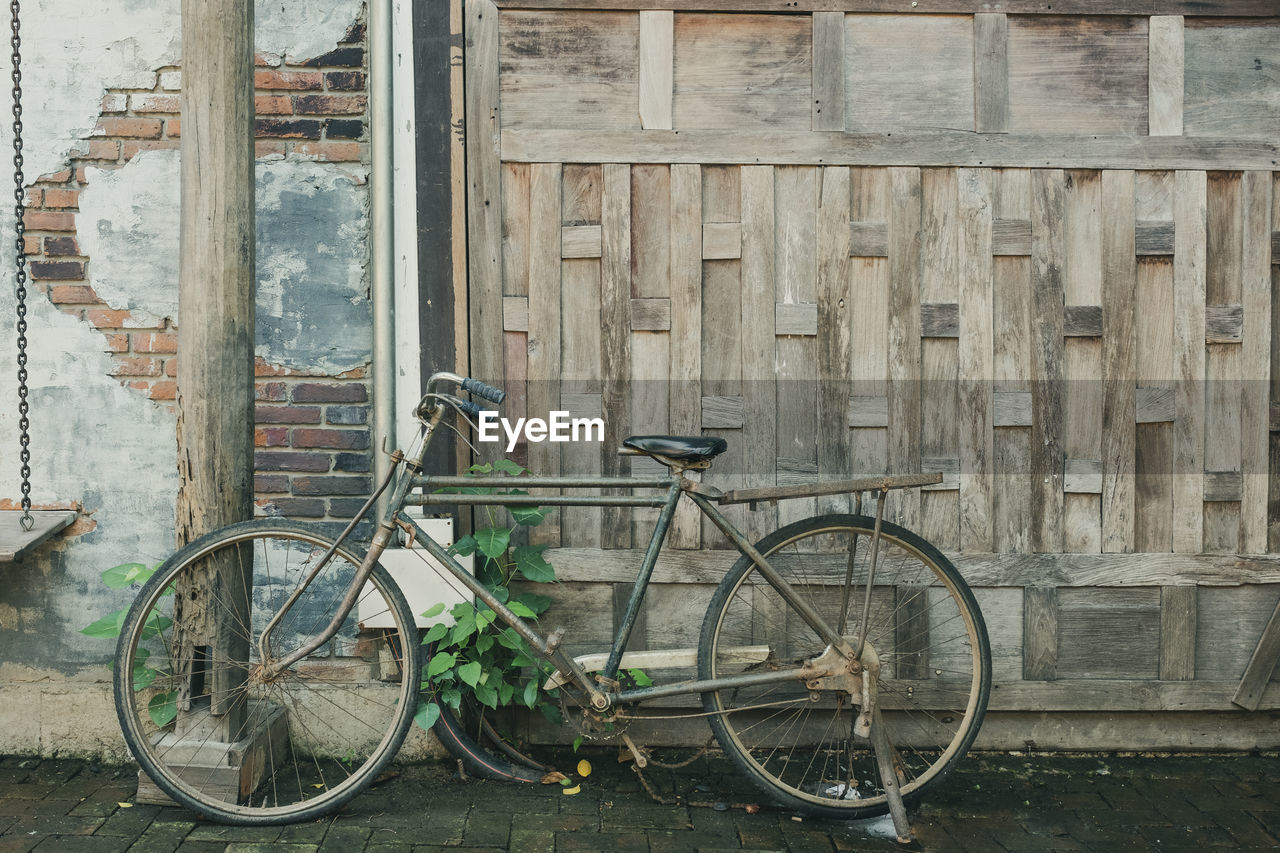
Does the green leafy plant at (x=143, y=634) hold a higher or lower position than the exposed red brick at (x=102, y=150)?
lower

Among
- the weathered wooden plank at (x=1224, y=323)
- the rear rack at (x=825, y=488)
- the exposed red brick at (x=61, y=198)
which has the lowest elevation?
the rear rack at (x=825, y=488)

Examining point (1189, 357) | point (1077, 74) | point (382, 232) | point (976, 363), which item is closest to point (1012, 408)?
point (976, 363)

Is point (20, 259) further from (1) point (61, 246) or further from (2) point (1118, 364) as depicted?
(2) point (1118, 364)

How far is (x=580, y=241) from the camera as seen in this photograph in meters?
Answer: 3.51

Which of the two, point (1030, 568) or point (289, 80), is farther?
point (1030, 568)

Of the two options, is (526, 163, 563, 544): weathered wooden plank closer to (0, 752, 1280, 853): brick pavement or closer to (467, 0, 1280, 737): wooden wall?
(467, 0, 1280, 737): wooden wall

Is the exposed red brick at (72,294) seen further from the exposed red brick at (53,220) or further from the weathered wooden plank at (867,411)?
the weathered wooden plank at (867,411)

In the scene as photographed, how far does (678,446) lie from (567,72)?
1.50 meters

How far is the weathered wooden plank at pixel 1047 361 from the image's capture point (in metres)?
3.55

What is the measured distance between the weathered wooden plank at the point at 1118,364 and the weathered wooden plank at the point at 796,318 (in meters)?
1.09

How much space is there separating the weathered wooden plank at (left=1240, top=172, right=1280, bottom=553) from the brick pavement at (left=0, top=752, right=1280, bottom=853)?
1015 millimetres

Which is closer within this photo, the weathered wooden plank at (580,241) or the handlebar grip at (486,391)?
the handlebar grip at (486,391)

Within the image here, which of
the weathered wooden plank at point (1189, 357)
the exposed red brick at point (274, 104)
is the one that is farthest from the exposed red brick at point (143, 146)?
the weathered wooden plank at point (1189, 357)

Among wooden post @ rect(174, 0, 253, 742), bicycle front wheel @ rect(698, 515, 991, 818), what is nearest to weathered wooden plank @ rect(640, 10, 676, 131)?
wooden post @ rect(174, 0, 253, 742)
